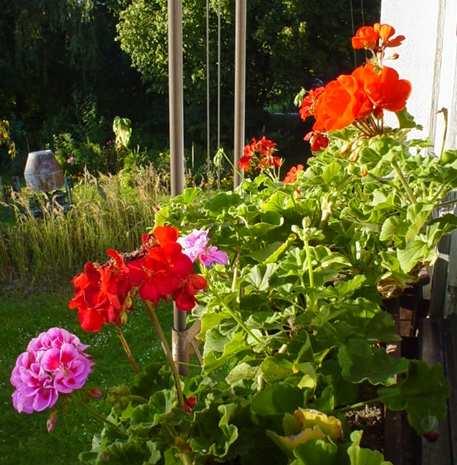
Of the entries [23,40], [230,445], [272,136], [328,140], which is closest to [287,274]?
[230,445]

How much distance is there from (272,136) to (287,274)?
745 cm

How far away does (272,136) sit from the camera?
8359mm

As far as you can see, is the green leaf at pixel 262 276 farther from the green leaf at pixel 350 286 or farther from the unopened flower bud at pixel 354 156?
the unopened flower bud at pixel 354 156

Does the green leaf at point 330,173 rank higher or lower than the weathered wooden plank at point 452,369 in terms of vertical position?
higher

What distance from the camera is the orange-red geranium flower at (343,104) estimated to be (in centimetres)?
103

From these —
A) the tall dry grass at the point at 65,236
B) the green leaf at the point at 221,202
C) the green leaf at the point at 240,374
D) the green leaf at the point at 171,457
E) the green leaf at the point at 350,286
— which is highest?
the green leaf at the point at 221,202

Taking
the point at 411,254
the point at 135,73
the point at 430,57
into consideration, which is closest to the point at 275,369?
the point at 411,254

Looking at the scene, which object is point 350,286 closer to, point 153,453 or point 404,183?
point 404,183

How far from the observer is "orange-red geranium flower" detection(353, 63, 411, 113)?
102 cm

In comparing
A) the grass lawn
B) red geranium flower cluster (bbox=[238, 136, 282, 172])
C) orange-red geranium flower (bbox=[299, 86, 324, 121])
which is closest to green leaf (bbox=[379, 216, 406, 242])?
orange-red geranium flower (bbox=[299, 86, 324, 121])

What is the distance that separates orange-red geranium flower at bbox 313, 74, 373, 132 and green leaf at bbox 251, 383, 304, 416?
16.3 inches

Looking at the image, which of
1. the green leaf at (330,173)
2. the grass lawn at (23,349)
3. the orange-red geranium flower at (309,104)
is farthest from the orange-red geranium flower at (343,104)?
the grass lawn at (23,349)

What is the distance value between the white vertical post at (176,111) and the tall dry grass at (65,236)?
7.14 feet

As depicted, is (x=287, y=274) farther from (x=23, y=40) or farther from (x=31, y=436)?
(x=23, y=40)
